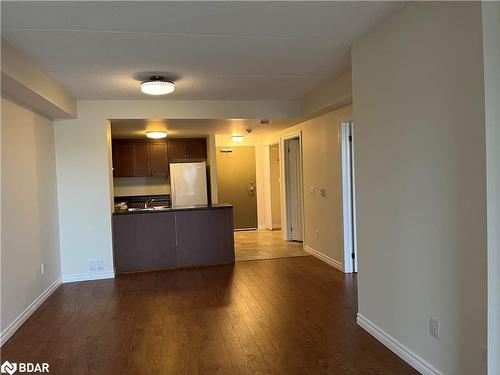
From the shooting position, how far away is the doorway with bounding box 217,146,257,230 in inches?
344

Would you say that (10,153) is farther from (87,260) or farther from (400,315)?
(400,315)

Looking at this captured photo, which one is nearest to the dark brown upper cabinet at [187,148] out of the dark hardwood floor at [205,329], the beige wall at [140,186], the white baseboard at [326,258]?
the beige wall at [140,186]

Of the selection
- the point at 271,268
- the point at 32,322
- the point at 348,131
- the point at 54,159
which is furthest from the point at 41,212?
the point at 348,131

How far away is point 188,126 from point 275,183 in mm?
3161

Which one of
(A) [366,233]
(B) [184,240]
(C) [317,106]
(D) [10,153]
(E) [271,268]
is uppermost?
(C) [317,106]

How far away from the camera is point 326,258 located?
5.43 meters

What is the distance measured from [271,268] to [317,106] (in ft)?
7.39

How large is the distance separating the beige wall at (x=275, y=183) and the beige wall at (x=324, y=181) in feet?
7.22

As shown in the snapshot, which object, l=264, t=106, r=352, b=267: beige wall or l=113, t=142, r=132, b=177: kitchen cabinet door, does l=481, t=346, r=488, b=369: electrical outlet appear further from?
l=113, t=142, r=132, b=177: kitchen cabinet door

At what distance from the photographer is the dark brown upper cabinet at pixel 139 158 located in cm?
745

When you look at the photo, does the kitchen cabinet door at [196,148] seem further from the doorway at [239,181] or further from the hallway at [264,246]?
the hallway at [264,246]

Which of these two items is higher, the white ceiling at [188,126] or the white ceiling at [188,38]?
the white ceiling at [188,38]

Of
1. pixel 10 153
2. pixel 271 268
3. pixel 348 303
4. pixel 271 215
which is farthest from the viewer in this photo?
pixel 271 215

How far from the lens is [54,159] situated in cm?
474
